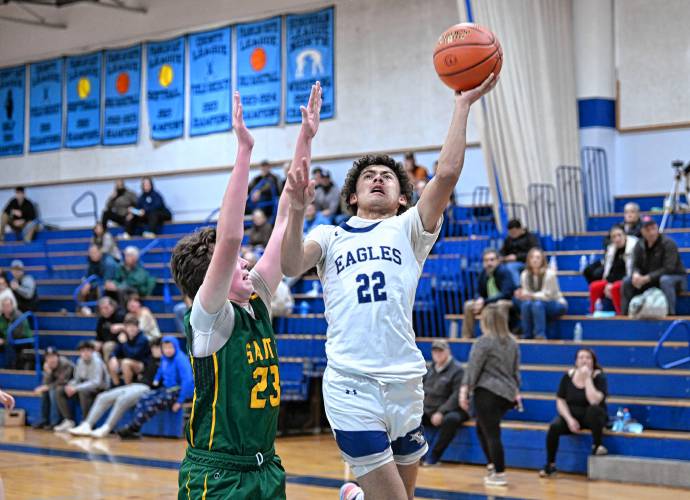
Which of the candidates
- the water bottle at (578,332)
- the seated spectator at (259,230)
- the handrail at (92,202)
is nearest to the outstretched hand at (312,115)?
the water bottle at (578,332)

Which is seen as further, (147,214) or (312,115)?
(147,214)

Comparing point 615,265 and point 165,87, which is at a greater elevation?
point 165,87

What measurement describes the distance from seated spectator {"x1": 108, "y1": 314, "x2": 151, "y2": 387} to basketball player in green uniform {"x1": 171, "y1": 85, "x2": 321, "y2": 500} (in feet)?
31.9

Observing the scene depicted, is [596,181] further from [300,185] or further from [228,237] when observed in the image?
[228,237]

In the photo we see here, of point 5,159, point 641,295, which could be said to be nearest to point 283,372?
point 641,295

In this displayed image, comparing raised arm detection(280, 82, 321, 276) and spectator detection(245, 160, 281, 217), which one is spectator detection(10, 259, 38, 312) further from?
raised arm detection(280, 82, 321, 276)

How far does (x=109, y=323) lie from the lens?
14562mm

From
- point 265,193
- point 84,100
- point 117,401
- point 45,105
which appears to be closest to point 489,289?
point 117,401

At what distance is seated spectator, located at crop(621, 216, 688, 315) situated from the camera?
36.6ft

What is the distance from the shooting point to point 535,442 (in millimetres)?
9922

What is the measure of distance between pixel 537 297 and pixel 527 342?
56cm

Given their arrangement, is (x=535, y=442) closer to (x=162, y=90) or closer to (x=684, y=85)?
(x=684, y=85)

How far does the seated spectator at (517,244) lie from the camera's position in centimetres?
1277

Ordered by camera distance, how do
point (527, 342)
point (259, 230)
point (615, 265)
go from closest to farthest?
1. point (527, 342)
2. point (615, 265)
3. point (259, 230)
